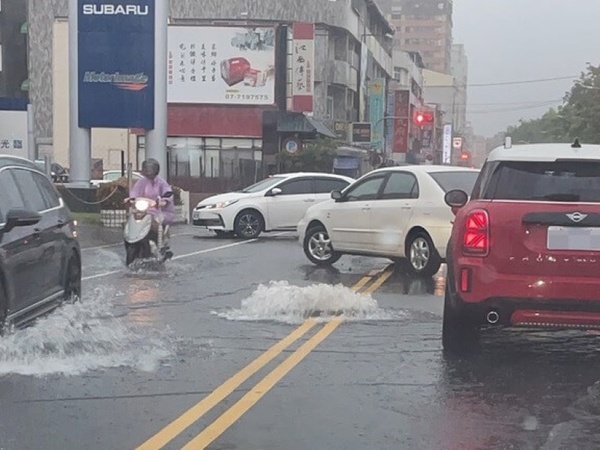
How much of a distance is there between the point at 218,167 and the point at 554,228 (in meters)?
38.8

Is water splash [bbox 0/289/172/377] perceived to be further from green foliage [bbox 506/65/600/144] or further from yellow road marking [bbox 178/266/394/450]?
green foliage [bbox 506/65/600/144]

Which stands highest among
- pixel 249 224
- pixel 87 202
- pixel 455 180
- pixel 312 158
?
pixel 455 180

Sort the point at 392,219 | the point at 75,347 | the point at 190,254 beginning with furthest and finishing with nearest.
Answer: the point at 190,254 → the point at 392,219 → the point at 75,347

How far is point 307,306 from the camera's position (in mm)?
9930

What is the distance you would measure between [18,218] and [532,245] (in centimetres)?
381

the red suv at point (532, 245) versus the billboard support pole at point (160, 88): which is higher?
the billboard support pole at point (160, 88)

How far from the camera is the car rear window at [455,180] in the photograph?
1393cm

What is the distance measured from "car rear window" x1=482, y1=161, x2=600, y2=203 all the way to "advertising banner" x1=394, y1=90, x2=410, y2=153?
63.0m

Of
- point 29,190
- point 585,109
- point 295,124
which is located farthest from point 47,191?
point 585,109

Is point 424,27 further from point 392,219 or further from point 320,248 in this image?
point 392,219

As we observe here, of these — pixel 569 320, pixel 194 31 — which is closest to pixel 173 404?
pixel 569 320

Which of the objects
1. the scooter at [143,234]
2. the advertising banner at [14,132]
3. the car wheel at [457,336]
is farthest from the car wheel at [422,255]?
the advertising banner at [14,132]

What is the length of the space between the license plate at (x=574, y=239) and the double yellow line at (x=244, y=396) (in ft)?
7.00

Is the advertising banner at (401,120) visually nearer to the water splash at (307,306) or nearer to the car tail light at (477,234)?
the water splash at (307,306)
